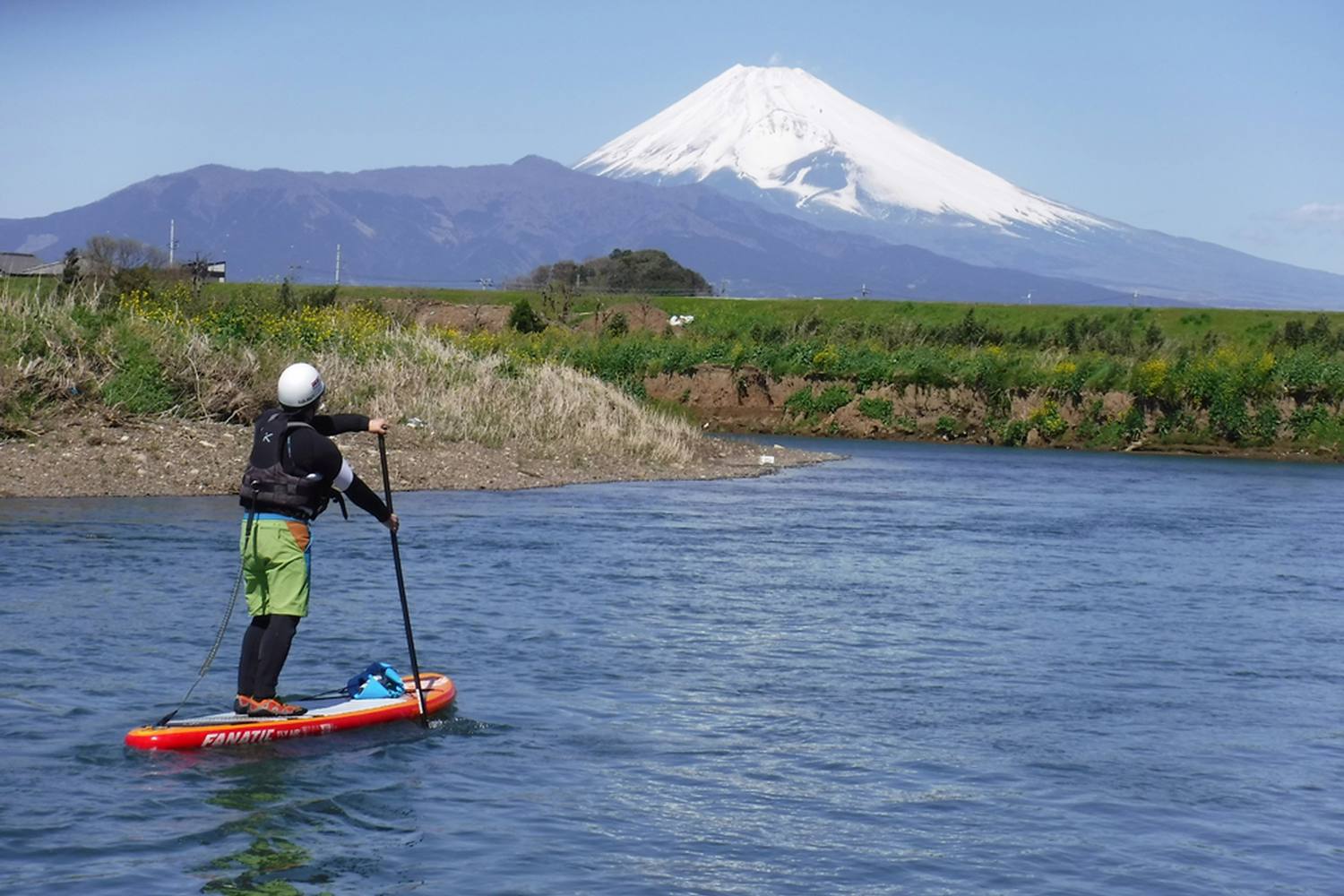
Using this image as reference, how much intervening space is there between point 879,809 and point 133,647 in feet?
23.8

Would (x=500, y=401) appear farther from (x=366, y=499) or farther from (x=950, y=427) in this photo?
(x=366, y=499)

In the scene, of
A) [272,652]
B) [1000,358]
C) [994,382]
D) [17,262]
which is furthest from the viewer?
[17,262]

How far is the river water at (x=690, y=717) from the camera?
1037 cm

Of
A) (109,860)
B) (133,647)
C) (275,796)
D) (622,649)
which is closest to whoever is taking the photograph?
(109,860)

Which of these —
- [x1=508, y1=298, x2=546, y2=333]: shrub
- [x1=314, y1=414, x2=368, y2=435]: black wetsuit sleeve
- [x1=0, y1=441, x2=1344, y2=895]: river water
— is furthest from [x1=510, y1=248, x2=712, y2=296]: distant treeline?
[x1=314, y1=414, x2=368, y2=435]: black wetsuit sleeve

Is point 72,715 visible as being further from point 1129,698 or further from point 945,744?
point 1129,698

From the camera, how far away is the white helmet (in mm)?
12070

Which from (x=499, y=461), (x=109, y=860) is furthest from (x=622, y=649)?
(x=499, y=461)

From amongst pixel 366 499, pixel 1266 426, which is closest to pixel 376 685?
pixel 366 499

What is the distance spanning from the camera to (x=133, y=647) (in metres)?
15.5

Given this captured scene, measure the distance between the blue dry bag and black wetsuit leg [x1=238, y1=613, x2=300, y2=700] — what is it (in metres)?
1.03

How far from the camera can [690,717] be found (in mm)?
14000

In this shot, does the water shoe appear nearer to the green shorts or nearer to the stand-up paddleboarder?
the stand-up paddleboarder

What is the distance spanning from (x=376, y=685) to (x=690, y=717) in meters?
2.46
